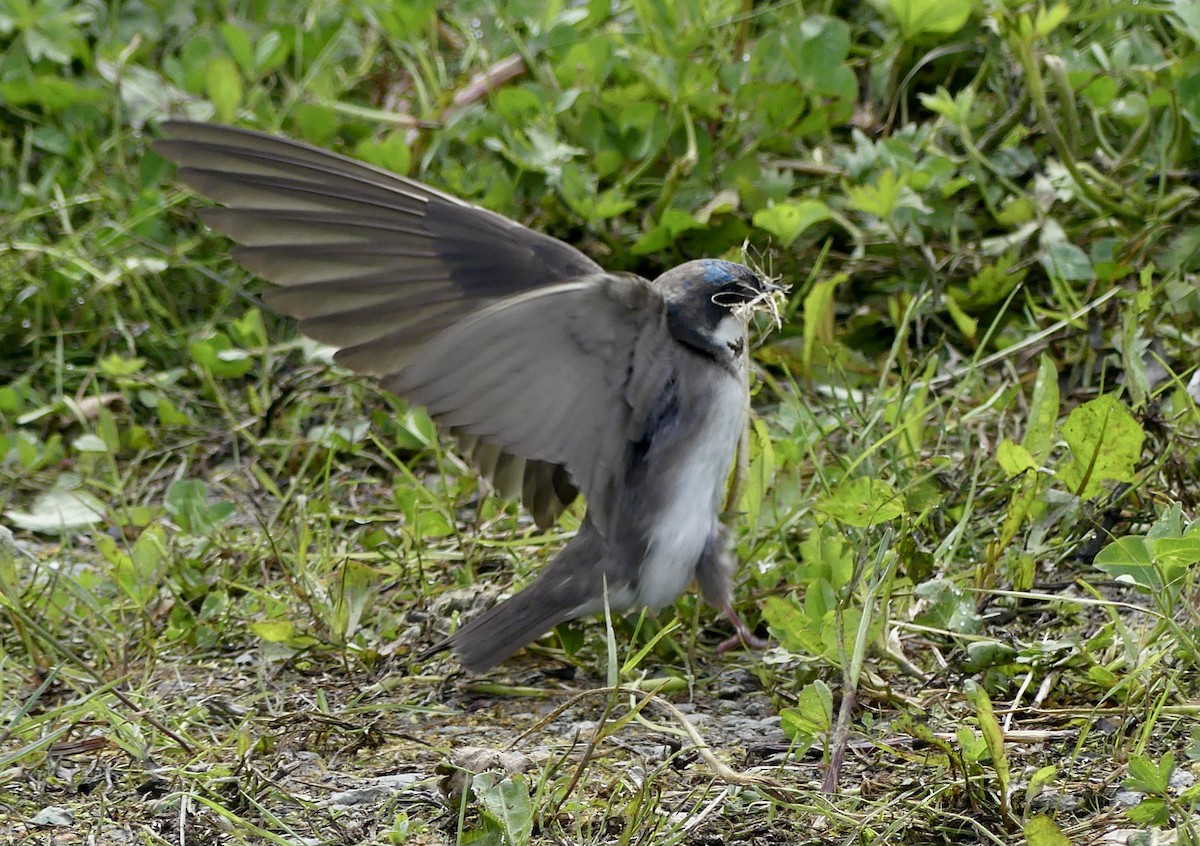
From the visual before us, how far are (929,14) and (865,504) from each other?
2044 millimetres

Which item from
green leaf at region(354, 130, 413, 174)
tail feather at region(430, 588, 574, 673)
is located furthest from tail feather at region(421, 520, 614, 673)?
green leaf at region(354, 130, 413, 174)

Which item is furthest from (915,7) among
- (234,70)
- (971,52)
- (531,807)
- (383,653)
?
(531,807)

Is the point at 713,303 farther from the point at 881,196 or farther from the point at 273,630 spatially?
the point at 273,630

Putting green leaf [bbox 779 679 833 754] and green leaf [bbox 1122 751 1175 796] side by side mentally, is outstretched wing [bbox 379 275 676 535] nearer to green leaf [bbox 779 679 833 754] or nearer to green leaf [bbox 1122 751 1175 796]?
green leaf [bbox 779 679 833 754]

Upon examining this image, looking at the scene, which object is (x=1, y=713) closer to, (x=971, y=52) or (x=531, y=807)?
(x=531, y=807)

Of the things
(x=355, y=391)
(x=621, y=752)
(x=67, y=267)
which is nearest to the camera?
(x=621, y=752)

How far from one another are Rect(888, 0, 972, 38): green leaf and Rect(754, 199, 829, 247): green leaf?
2.49 feet

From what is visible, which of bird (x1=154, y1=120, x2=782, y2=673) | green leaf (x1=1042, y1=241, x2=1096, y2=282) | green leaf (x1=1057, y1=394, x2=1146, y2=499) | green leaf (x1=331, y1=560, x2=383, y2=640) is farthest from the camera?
green leaf (x1=1042, y1=241, x2=1096, y2=282)

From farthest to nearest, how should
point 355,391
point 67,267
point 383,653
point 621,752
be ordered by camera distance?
point 67,267
point 355,391
point 383,653
point 621,752

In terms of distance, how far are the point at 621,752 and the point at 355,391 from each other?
178 cm

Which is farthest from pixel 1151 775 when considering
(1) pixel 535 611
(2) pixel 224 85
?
(2) pixel 224 85

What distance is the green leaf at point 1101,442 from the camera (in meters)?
2.87

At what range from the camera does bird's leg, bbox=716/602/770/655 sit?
307 centimetres

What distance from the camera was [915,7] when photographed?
435 cm
